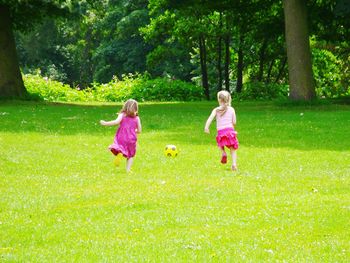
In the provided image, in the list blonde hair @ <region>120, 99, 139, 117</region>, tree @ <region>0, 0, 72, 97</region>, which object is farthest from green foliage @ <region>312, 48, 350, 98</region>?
blonde hair @ <region>120, 99, 139, 117</region>

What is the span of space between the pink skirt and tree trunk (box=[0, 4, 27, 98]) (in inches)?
713

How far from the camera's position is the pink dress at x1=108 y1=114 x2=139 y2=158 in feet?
42.5

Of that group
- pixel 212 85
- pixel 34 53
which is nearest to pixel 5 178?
pixel 212 85

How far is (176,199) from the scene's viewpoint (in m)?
9.93

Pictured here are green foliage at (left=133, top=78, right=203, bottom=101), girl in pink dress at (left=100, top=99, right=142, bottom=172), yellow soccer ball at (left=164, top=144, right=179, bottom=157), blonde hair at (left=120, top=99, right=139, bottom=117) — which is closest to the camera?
girl in pink dress at (left=100, top=99, right=142, bottom=172)

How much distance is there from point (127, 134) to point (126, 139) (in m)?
0.09

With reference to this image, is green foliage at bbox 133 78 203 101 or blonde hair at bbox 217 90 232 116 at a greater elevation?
blonde hair at bbox 217 90 232 116

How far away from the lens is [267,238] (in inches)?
303

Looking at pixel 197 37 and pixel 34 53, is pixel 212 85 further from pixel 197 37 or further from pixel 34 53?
pixel 34 53

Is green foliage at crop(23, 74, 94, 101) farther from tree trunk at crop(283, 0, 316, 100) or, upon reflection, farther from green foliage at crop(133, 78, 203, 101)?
tree trunk at crop(283, 0, 316, 100)

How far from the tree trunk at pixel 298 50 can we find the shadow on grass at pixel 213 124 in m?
0.75

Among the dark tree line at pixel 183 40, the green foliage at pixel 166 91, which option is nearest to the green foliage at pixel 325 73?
the dark tree line at pixel 183 40

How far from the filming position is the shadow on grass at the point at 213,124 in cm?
1802

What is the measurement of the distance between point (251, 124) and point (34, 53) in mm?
53863
